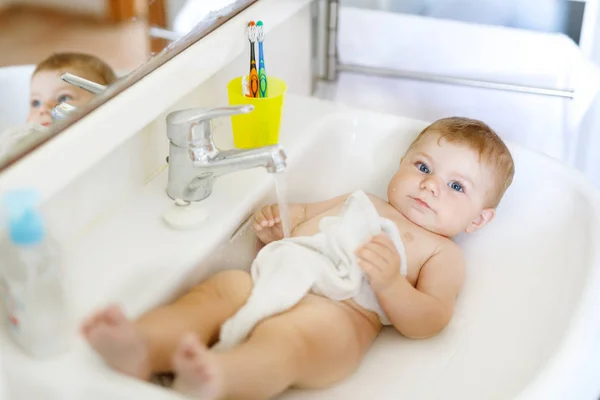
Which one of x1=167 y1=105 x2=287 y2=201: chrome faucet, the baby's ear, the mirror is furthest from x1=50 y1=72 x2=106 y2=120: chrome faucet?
the baby's ear

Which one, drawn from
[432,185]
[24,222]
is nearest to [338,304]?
[432,185]

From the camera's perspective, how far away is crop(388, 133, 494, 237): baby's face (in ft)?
4.15

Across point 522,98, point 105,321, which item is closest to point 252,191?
point 105,321

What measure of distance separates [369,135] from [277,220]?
0.37 m

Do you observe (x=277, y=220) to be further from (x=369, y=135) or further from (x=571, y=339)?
(x=571, y=339)

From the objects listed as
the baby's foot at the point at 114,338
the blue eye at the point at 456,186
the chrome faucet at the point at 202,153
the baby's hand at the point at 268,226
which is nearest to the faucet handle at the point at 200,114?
the chrome faucet at the point at 202,153

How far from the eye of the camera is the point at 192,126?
1.05 metres

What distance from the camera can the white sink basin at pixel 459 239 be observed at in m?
0.94

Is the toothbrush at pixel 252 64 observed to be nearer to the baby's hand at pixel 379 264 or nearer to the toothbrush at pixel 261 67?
the toothbrush at pixel 261 67

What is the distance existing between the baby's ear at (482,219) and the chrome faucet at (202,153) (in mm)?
418

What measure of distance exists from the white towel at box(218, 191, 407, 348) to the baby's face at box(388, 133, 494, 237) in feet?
0.29

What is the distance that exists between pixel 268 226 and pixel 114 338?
16.2 inches

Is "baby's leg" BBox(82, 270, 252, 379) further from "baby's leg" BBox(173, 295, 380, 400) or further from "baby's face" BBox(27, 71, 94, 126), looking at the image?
"baby's face" BBox(27, 71, 94, 126)

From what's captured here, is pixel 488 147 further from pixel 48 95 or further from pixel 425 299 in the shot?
pixel 48 95
